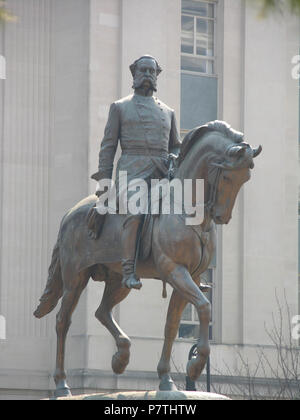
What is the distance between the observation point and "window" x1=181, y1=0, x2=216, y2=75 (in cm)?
3578

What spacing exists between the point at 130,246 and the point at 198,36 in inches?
795

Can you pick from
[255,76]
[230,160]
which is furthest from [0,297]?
[230,160]

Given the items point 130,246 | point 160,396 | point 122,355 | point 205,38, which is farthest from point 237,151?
point 205,38

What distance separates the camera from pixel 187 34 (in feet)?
117

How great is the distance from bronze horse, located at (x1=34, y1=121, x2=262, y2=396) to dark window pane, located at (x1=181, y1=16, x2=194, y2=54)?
60.5ft

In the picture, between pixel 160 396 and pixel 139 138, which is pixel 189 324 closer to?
pixel 139 138

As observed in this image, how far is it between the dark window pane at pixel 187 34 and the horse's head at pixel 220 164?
64.1 feet

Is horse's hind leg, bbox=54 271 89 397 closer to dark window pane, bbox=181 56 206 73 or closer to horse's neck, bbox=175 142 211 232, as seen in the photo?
horse's neck, bbox=175 142 211 232

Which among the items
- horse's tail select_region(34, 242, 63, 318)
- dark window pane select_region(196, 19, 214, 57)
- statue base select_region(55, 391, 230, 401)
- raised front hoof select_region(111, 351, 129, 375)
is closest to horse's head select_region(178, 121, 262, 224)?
statue base select_region(55, 391, 230, 401)

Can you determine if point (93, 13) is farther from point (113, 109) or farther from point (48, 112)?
point (113, 109)

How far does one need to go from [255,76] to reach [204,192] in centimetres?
2040

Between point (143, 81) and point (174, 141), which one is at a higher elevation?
point (143, 81)

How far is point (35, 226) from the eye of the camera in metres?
34.2

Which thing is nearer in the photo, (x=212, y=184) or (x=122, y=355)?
(x=212, y=184)
